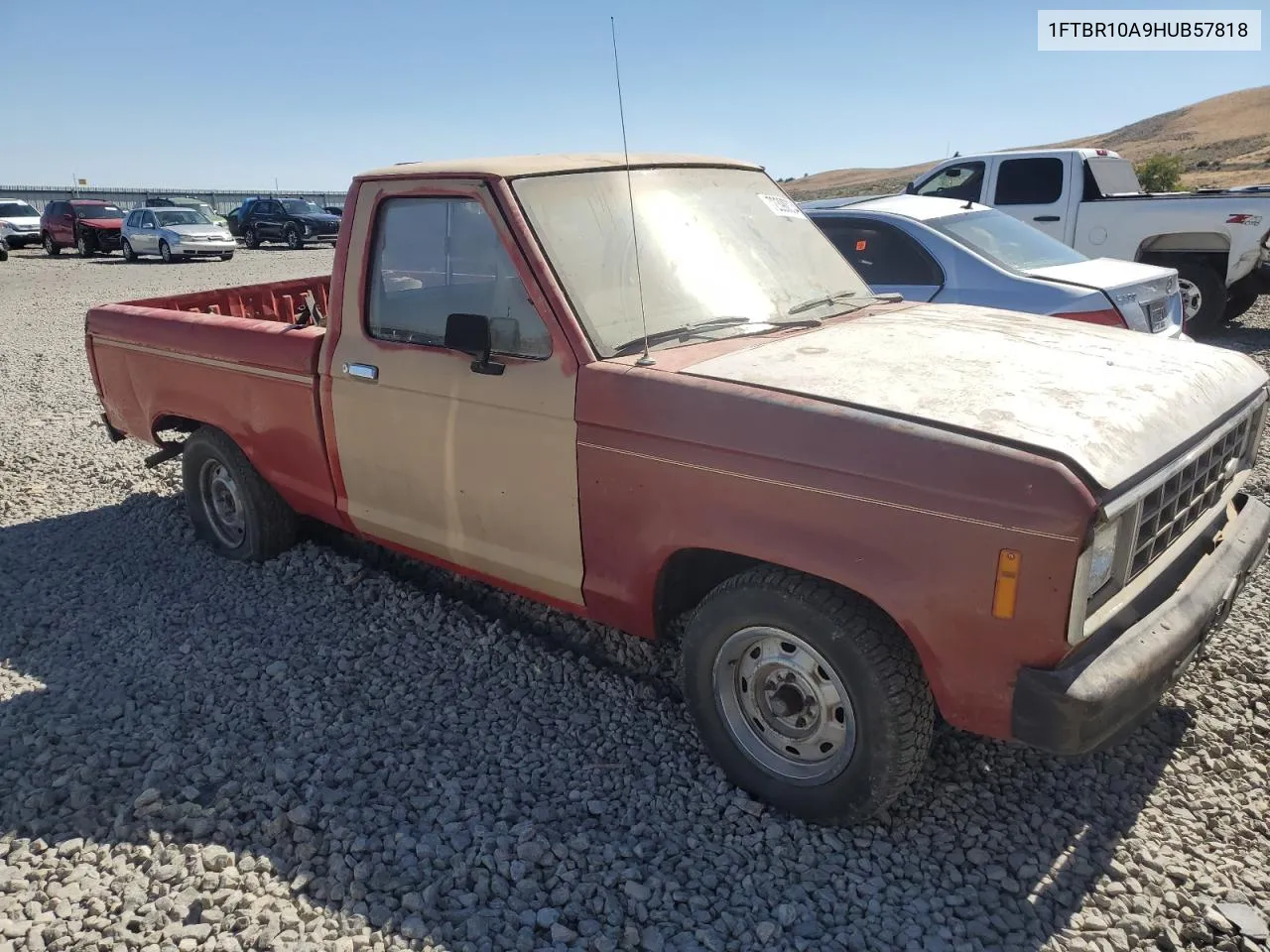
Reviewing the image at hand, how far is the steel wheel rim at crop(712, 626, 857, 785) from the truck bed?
2.11 metres

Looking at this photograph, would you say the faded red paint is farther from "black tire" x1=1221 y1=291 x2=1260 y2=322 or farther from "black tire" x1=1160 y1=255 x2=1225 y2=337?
"black tire" x1=1221 y1=291 x2=1260 y2=322

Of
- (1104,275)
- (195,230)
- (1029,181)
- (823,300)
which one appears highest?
(1029,181)

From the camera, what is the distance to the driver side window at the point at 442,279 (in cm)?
327

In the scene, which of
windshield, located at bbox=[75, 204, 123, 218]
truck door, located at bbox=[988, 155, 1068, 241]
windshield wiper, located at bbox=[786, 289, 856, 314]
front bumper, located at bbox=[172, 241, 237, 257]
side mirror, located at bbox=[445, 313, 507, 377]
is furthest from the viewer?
windshield, located at bbox=[75, 204, 123, 218]

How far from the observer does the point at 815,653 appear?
273cm

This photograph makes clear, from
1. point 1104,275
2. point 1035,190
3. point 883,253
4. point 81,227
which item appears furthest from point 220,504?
point 81,227

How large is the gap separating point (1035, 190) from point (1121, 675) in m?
9.36

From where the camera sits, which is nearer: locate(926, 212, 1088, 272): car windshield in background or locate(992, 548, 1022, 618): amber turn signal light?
locate(992, 548, 1022, 618): amber turn signal light

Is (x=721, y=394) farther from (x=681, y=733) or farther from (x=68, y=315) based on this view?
(x=68, y=315)

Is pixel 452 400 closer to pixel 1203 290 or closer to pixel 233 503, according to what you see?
pixel 233 503

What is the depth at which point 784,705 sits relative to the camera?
9.45 feet

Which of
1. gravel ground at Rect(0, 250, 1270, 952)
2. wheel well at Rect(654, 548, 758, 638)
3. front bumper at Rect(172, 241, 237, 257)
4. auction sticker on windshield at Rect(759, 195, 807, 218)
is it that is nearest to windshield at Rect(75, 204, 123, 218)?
front bumper at Rect(172, 241, 237, 257)

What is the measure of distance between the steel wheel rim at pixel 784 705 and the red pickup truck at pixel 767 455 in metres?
0.01

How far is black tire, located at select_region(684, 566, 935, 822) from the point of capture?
8.54ft
